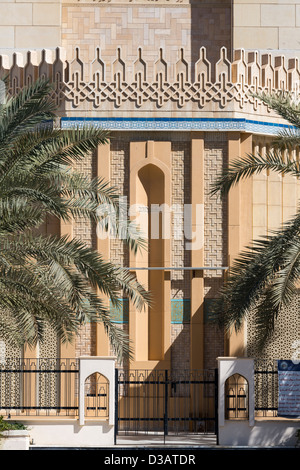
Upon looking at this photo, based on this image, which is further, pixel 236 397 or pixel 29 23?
pixel 29 23

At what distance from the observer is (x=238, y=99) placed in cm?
1864

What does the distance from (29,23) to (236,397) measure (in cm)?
822

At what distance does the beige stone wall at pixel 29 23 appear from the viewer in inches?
805

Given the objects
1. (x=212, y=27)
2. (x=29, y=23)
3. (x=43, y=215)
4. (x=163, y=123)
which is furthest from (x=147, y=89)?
(x=43, y=215)

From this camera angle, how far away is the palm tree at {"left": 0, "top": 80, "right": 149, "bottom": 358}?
Answer: 1422cm

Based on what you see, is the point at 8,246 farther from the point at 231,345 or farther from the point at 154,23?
the point at 154,23

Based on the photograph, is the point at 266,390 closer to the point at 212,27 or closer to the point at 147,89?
the point at 147,89

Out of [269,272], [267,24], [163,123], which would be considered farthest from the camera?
[267,24]

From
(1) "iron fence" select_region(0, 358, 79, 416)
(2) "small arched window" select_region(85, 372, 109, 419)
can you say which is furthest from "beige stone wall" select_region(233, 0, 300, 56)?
(1) "iron fence" select_region(0, 358, 79, 416)

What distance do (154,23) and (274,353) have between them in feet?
22.6

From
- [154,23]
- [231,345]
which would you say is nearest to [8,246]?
[231,345]

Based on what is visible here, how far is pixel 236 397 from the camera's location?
17.5 metres

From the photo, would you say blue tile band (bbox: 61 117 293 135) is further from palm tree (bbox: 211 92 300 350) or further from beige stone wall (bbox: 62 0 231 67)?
palm tree (bbox: 211 92 300 350)

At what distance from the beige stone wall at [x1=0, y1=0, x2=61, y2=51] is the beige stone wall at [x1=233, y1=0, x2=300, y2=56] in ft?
11.3
